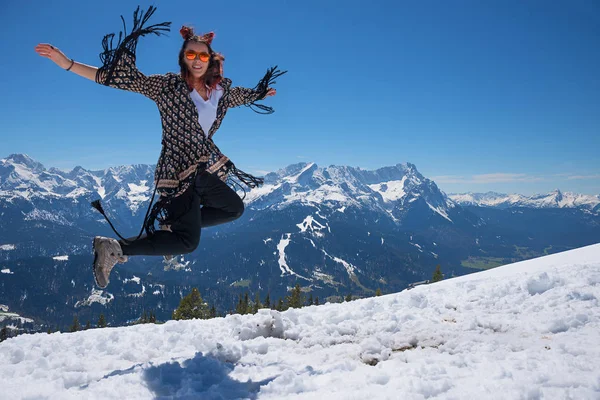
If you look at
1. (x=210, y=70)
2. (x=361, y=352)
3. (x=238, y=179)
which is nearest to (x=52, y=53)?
(x=210, y=70)

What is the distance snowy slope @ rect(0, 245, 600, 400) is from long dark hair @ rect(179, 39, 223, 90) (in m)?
3.14

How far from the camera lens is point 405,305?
6.31 meters

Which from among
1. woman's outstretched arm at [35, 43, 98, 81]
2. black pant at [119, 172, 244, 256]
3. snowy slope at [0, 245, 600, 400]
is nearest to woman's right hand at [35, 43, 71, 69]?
woman's outstretched arm at [35, 43, 98, 81]

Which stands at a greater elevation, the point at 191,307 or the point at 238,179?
the point at 238,179

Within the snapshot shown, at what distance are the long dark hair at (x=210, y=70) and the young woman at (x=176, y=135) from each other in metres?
0.01

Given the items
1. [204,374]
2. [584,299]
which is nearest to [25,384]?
[204,374]

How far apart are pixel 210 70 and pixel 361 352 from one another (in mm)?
3726

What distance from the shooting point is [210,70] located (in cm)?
→ 462

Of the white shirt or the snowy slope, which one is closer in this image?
the snowy slope

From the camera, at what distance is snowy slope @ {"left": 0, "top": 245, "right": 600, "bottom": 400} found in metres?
3.26

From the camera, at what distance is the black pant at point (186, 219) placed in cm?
415

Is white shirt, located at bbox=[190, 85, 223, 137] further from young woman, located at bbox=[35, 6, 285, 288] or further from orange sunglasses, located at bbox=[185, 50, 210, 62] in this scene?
orange sunglasses, located at bbox=[185, 50, 210, 62]

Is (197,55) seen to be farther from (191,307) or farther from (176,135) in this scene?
(191,307)

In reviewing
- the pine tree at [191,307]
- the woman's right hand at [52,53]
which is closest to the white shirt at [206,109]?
the woman's right hand at [52,53]
